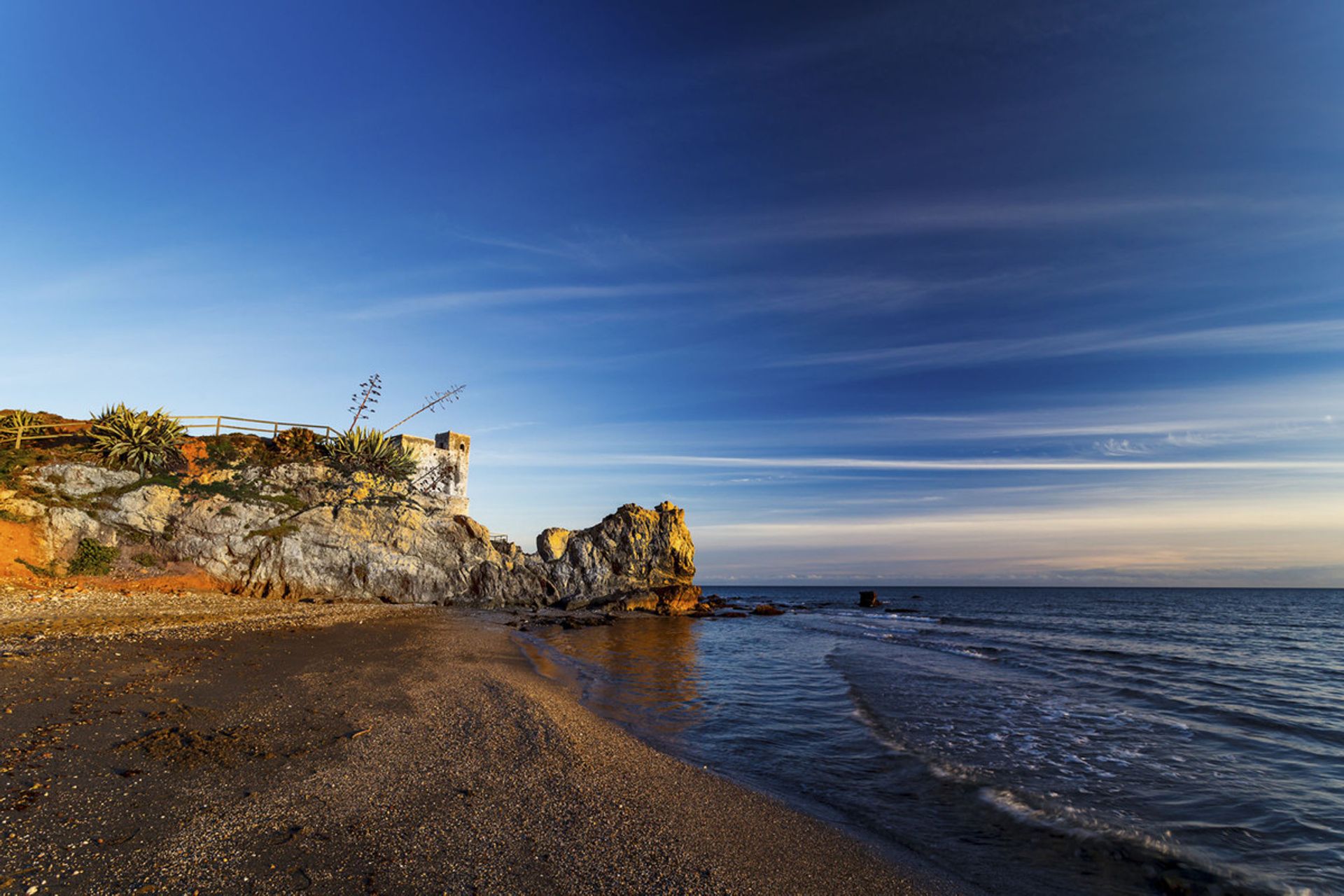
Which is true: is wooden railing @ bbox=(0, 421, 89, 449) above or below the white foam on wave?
above

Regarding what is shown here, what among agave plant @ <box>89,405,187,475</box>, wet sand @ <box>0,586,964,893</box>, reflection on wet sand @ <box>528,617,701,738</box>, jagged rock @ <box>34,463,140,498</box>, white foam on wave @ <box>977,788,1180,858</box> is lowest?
reflection on wet sand @ <box>528,617,701,738</box>

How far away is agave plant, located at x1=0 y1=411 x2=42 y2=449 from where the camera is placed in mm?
26641

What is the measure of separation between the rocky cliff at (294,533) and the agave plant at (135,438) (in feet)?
3.83

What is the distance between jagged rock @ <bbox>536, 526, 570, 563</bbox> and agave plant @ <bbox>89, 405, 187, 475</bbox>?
30.1m

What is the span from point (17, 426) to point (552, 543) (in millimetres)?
35774

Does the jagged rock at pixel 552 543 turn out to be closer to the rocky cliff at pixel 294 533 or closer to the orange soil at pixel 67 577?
the rocky cliff at pixel 294 533

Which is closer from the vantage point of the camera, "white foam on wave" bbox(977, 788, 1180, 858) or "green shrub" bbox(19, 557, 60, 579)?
"white foam on wave" bbox(977, 788, 1180, 858)

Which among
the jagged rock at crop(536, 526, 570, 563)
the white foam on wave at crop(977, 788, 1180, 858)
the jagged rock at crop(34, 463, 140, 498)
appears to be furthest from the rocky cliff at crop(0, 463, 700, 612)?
the white foam on wave at crop(977, 788, 1180, 858)

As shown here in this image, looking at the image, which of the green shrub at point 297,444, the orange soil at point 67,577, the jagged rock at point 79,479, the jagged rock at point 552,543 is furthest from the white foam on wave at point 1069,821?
the jagged rock at point 552,543

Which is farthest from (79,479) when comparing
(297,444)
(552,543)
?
(552,543)

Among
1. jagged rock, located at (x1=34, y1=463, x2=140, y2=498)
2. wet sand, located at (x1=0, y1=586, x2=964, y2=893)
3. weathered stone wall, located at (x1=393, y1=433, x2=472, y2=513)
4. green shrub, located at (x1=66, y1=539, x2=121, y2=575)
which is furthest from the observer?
weathered stone wall, located at (x1=393, y1=433, x2=472, y2=513)

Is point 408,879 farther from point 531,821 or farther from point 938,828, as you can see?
point 938,828

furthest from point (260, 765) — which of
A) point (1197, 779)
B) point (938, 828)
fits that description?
point (1197, 779)

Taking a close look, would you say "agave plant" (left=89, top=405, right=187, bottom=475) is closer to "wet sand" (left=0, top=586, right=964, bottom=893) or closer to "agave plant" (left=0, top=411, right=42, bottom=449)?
"agave plant" (left=0, top=411, right=42, bottom=449)
